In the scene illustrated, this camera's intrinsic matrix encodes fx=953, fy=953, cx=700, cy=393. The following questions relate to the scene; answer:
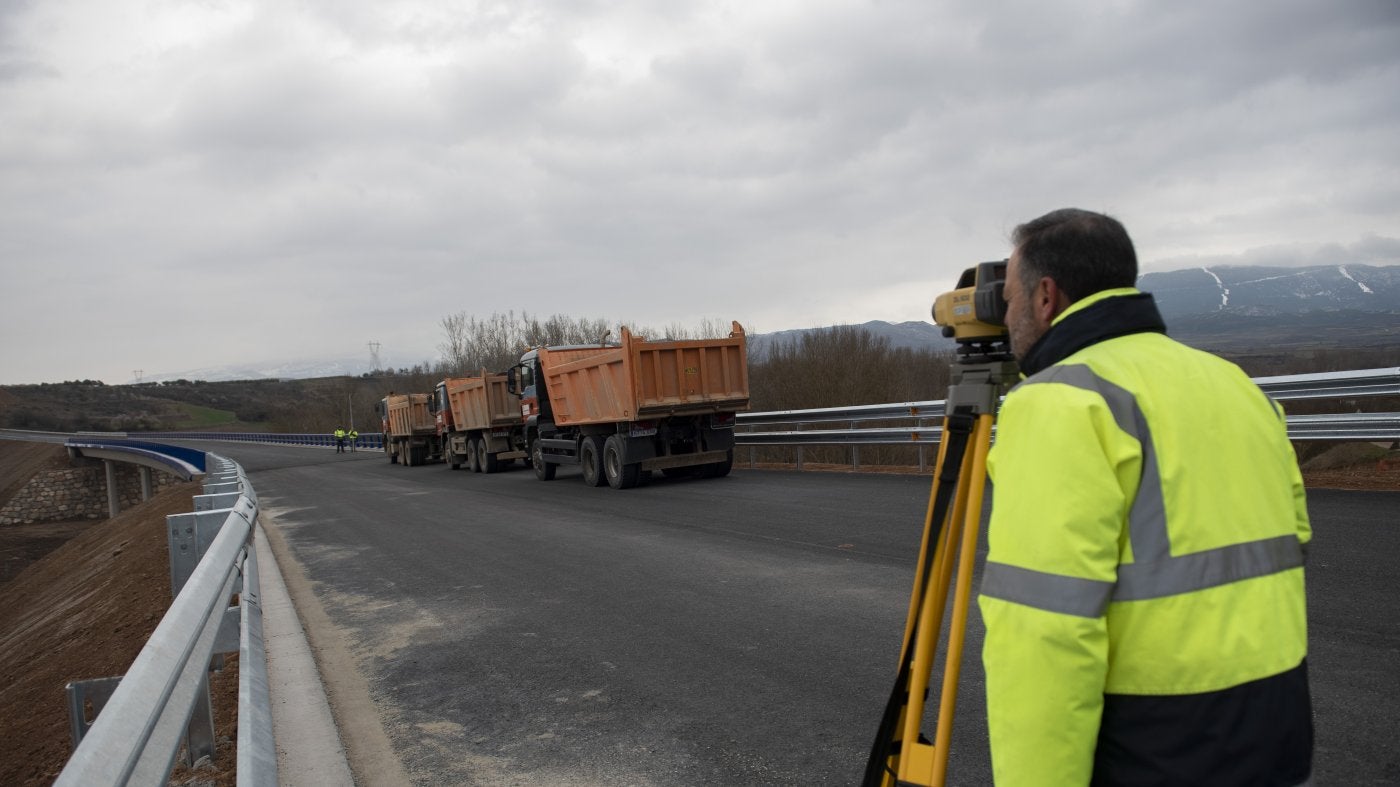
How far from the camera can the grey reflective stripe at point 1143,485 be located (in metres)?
1.65

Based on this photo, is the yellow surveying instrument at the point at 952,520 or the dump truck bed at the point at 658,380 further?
the dump truck bed at the point at 658,380

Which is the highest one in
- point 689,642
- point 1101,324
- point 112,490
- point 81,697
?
point 1101,324

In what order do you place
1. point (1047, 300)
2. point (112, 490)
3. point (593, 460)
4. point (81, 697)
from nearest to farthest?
point (1047, 300) → point (81, 697) → point (593, 460) → point (112, 490)

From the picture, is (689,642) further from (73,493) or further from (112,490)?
(73,493)

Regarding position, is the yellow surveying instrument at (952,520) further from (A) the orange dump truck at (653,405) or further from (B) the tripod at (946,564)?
(A) the orange dump truck at (653,405)

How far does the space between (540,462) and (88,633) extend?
36.4 ft

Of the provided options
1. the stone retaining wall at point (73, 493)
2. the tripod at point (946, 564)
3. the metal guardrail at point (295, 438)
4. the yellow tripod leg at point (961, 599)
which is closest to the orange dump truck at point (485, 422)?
the metal guardrail at point (295, 438)

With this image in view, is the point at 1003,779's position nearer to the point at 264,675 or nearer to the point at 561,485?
the point at 264,675

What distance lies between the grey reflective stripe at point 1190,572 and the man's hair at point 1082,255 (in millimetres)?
546

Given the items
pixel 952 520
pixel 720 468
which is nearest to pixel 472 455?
pixel 720 468

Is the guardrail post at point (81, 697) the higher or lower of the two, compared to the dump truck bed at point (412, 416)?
lower

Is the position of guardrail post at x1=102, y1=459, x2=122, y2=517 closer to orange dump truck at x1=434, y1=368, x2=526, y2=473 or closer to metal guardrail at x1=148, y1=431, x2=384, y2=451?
metal guardrail at x1=148, y1=431, x2=384, y2=451

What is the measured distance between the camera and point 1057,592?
162 cm

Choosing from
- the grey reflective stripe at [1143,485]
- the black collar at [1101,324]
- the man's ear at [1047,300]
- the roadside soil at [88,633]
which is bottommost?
the roadside soil at [88,633]
